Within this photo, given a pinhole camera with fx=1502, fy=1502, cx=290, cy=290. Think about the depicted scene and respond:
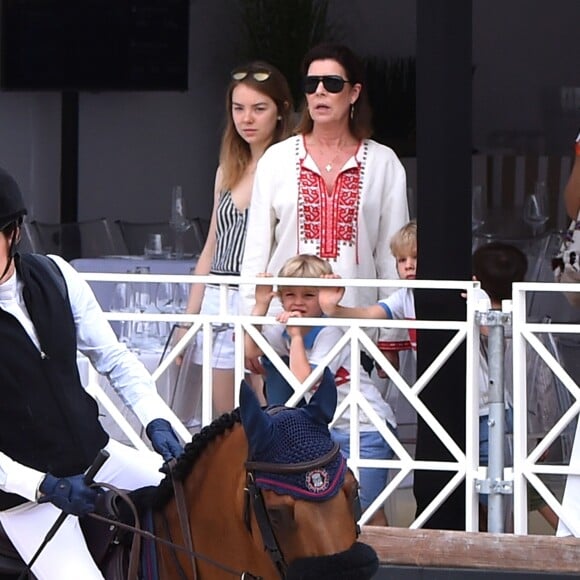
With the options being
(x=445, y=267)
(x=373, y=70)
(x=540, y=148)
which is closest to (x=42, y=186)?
(x=373, y=70)

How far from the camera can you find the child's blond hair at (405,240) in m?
5.40

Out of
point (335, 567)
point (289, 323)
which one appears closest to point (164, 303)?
point (289, 323)

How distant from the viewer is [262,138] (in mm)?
5738

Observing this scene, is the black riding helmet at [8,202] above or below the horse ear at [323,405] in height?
above

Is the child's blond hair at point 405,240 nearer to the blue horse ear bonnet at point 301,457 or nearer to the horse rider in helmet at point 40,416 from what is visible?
the horse rider in helmet at point 40,416

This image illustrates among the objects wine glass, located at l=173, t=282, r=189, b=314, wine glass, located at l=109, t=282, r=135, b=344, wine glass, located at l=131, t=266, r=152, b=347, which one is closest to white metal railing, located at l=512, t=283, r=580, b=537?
wine glass, located at l=131, t=266, r=152, b=347

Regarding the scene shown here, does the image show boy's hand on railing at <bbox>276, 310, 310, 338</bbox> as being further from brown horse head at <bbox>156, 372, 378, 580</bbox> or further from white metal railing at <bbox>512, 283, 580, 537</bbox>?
brown horse head at <bbox>156, 372, 378, 580</bbox>

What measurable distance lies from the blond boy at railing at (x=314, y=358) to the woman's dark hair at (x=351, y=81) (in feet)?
1.96

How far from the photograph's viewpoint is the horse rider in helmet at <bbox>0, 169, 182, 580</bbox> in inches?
123

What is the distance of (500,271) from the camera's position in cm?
560

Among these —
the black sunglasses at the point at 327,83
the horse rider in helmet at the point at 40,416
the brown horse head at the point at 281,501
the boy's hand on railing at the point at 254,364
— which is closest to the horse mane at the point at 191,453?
the brown horse head at the point at 281,501

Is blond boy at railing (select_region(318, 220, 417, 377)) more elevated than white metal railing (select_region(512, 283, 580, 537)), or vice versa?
blond boy at railing (select_region(318, 220, 417, 377))

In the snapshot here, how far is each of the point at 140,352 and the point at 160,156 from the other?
574cm

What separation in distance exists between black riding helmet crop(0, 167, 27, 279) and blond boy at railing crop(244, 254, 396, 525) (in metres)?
1.91
